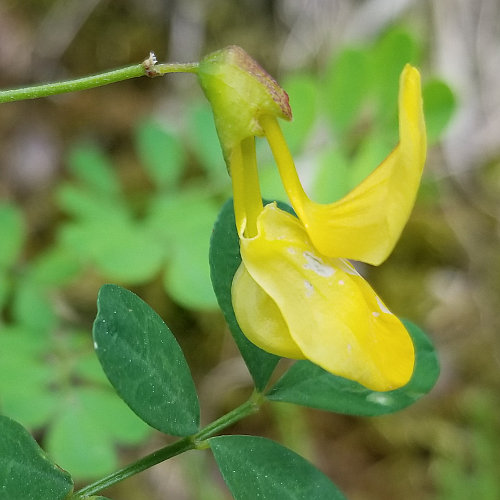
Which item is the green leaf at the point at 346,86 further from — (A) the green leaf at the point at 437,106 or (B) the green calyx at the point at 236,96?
(B) the green calyx at the point at 236,96

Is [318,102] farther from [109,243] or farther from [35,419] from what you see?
[35,419]

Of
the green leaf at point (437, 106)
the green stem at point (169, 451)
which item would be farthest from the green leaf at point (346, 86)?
the green stem at point (169, 451)

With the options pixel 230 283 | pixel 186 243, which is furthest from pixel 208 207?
pixel 230 283

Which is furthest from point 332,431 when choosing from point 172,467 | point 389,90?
point 389,90

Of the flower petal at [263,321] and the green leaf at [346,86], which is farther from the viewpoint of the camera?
the green leaf at [346,86]

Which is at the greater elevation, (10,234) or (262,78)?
(262,78)

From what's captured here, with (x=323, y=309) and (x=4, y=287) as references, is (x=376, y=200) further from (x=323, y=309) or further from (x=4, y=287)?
(x=4, y=287)
